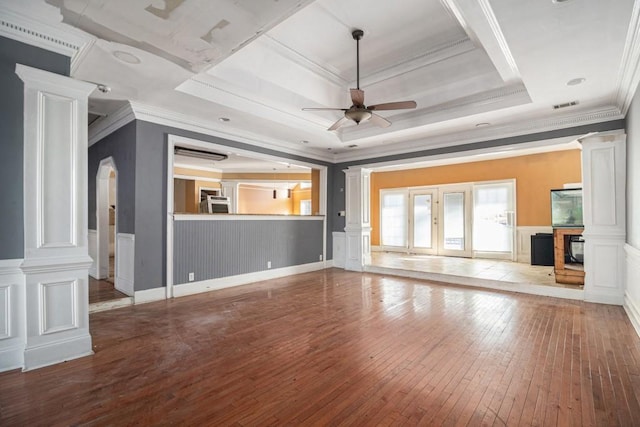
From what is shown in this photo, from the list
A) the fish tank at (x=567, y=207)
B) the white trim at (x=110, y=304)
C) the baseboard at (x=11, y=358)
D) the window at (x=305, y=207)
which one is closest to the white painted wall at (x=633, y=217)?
the fish tank at (x=567, y=207)

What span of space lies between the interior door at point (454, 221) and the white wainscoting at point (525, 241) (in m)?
1.12

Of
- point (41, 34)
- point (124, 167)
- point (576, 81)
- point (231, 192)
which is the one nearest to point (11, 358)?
point (41, 34)

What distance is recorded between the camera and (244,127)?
17.2 ft

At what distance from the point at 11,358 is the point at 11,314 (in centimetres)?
36

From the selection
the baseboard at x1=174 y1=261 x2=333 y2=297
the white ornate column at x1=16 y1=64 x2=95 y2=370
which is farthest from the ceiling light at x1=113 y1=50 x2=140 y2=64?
the baseboard at x1=174 y1=261 x2=333 y2=297

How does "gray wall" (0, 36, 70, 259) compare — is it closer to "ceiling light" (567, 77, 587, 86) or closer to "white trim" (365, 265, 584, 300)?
"ceiling light" (567, 77, 587, 86)

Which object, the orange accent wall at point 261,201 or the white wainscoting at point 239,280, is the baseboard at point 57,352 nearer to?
the white wainscoting at point 239,280

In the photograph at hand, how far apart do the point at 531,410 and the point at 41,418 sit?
3082 mm

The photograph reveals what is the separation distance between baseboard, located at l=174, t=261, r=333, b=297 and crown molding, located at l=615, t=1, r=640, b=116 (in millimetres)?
5680

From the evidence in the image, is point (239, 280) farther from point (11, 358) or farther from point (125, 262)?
point (11, 358)

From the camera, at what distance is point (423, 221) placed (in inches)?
358

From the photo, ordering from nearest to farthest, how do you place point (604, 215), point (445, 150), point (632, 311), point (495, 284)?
point (632, 311)
point (604, 215)
point (495, 284)
point (445, 150)

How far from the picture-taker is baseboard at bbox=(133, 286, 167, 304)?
14.0ft

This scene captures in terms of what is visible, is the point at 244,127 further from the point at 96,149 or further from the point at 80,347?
the point at 80,347
